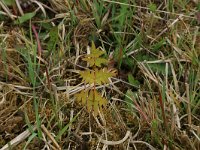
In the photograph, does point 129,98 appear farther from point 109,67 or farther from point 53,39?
point 53,39

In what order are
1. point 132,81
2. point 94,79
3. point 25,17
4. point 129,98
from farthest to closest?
point 25,17
point 132,81
point 129,98
point 94,79

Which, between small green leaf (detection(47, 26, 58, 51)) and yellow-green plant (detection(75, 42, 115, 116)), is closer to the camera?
yellow-green plant (detection(75, 42, 115, 116))

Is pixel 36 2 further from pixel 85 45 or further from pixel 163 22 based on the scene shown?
pixel 163 22

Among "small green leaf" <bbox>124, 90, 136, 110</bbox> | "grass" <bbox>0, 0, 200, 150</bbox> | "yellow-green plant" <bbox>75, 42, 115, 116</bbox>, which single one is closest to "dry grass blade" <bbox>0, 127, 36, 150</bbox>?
"grass" <bbox>0, 0, 200, 150</bbox>

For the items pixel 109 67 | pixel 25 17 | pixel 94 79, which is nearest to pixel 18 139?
pixel 94 79

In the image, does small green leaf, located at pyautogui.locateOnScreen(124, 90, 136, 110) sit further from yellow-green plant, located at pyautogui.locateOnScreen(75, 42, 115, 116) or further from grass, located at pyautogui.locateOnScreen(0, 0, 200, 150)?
yellow-green plant, located at pyautogui.locateOnScreen(75, 42, 115, 116)

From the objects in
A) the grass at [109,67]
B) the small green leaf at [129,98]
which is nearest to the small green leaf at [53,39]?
the grass at [109,67]

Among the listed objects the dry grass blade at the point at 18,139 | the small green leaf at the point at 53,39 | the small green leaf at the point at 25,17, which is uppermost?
the small green leaf at the point at 25,17

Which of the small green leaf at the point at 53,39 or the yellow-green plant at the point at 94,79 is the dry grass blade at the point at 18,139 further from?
the small green leaf at the point at 53,39

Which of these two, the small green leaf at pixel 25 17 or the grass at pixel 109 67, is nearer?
the grass at pixel 109 67

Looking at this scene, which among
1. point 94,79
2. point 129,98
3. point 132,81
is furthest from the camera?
point 132,81
